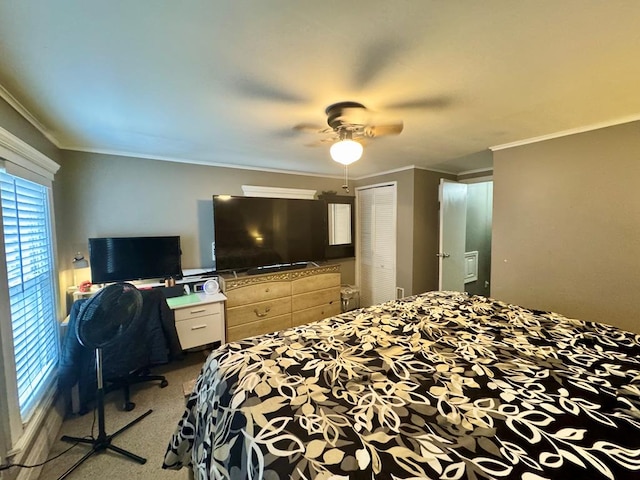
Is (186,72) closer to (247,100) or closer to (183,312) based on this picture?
(247,100)

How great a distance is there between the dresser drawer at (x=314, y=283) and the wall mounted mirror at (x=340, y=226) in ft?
1.53

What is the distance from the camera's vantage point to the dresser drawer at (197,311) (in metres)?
2.48

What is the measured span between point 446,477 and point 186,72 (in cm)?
188

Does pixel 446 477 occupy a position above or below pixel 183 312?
above

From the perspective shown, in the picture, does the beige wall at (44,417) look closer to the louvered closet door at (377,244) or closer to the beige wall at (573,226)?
the louvered closet door at (377,244)

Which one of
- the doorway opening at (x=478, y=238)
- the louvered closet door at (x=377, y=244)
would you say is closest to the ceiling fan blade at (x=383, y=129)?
the louvered closet door at (x=377, y=244)

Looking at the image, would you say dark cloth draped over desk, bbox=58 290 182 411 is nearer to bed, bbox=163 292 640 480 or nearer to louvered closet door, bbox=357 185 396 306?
bed, bbox=163 292 640 480

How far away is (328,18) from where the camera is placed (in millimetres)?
946

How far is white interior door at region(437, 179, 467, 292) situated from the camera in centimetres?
355

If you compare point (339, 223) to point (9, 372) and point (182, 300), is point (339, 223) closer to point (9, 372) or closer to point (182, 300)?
point (182, 300)

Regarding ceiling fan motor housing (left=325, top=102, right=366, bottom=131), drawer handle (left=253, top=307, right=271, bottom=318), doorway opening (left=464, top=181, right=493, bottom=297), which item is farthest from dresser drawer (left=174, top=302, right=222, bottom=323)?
doorway opening (left=464, top=181, right=493, bottom=297)

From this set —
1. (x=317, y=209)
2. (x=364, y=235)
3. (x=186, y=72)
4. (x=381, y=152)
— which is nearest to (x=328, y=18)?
(x=186, y=72)

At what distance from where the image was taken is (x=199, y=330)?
2598mm

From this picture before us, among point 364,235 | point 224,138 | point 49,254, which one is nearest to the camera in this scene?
point 49,254
